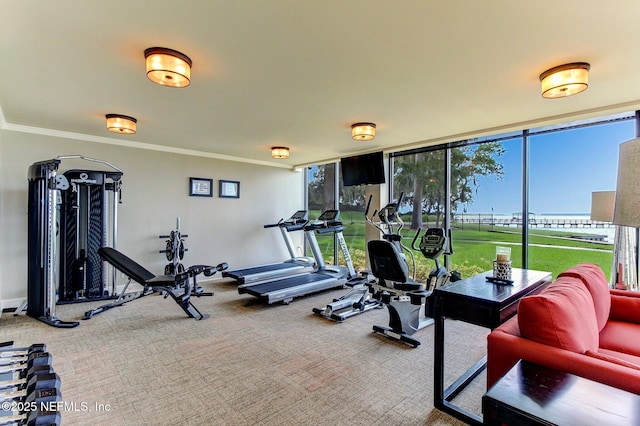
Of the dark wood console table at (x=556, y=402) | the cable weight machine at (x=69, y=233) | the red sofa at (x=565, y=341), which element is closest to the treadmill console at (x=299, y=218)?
the cable weight machine at (x=69, y=233)

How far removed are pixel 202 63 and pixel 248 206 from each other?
431 cm

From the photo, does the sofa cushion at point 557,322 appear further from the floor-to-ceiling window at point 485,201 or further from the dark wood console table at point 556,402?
the floor-to-ceiling window at point 485,201

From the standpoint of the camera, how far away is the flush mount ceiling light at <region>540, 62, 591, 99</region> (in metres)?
2.36

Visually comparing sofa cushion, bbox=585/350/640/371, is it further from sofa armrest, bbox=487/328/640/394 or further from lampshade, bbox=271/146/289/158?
lampshade, bbox=271/146/289/158

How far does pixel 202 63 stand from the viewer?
2398 millimetres

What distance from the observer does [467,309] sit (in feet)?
6.68

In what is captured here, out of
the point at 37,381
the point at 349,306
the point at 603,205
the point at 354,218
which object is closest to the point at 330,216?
the point at 354,218

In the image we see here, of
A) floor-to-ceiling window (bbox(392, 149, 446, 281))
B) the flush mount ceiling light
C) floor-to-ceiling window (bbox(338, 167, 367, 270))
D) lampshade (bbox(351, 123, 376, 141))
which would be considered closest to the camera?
the flush mount ceiling light

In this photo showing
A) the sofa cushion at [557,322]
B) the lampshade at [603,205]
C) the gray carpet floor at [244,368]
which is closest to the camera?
the sofa cushion at [557,322]

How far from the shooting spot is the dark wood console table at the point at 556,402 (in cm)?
101

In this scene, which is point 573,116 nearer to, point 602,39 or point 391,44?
point 602,39

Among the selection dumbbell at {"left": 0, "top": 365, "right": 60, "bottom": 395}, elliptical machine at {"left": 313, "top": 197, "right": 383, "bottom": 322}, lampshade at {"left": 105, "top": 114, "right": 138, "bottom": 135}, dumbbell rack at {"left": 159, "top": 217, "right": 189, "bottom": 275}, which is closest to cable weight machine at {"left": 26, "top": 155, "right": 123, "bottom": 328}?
lampshade at {"left": 105, "top": 114, "right": 138, "bottom": 135}

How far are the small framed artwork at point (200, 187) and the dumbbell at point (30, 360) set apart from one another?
456 centimetres

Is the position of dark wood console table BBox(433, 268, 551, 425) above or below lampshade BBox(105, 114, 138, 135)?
below
